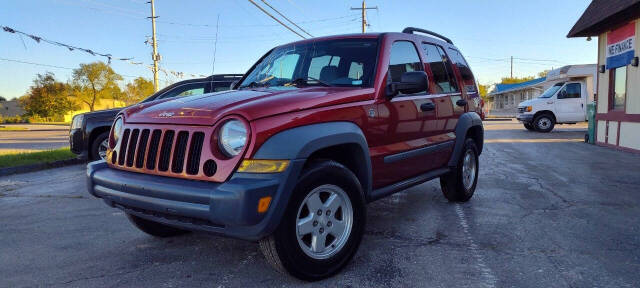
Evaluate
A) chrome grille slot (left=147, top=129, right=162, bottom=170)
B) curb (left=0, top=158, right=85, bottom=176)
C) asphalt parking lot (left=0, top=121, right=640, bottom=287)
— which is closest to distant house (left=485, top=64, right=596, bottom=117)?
asphalt parking lot (left=0, top=121, right=640, bottom=287)

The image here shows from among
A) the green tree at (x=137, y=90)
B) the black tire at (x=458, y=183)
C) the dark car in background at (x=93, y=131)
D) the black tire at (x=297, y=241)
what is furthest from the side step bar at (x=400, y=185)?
the green tree at (x=137, y=90)

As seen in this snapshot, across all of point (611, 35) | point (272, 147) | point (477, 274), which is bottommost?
point (477, 274)

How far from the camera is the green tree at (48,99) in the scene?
201 ft

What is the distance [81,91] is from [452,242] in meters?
74.2

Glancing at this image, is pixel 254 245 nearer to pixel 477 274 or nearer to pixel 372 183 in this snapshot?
pixel 372 183

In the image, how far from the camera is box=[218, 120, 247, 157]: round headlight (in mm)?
2547

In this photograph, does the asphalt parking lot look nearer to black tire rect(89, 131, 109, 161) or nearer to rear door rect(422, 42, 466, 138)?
rear door rect(422, 42, 466, 138)

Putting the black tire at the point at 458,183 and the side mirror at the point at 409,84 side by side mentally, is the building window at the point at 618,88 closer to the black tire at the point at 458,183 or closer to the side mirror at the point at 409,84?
the black tire at the point at 458,183

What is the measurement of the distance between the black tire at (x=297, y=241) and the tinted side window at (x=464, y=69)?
9.12ft

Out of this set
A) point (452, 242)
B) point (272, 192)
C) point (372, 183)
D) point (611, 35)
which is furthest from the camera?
point (611, 35)

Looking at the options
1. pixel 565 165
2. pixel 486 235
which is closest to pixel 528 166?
pixel 565 165

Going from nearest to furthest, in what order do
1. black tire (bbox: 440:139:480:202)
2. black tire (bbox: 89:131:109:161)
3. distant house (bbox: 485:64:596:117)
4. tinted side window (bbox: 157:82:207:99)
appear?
black tire (bbox: 440:139:480:202) < black tire (bbox: 89:131:109:161) < tinted side window (bbox: 157:82:207:99) < distant house (bbox: 485:64:596:117)

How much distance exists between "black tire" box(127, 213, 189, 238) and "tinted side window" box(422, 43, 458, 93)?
292 cm

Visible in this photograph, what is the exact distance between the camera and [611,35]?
456 inches
